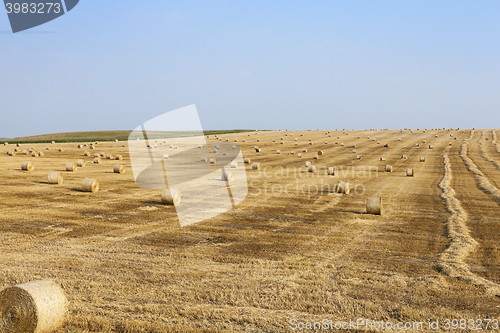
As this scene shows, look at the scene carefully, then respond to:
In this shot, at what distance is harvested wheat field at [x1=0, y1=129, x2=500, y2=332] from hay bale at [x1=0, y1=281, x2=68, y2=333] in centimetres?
40

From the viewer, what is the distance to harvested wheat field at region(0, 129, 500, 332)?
8117mm

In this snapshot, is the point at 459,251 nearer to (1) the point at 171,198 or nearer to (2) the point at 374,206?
(2) the point at 374,206

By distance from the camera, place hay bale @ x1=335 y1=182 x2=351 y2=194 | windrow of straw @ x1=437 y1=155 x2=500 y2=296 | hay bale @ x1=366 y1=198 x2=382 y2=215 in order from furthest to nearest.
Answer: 1. hay bale @ x1=335 y1=182 x2=351 y2=194
2. hay bale @ x1=366 y1=198 x2=382 y2=215
3. windrow of straw @ x1=437 y1=155 x2=500 y2=296

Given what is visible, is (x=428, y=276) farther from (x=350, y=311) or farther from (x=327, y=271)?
(x=350, y=311)

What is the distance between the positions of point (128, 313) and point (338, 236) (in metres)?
8.64

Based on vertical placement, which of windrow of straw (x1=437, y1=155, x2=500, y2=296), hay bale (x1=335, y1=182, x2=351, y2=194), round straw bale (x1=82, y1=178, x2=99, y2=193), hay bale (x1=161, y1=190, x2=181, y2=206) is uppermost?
round straw bale (x1=82, y1=178, x2=99, y2=193)

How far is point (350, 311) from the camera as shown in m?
8.25

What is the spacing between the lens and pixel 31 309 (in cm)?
696

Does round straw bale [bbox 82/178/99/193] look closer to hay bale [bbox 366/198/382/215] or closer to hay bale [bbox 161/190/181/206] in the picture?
hay bale [bbox 161/190/181/206]

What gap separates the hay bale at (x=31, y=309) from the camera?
274 inches

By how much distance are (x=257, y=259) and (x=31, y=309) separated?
6248 mm

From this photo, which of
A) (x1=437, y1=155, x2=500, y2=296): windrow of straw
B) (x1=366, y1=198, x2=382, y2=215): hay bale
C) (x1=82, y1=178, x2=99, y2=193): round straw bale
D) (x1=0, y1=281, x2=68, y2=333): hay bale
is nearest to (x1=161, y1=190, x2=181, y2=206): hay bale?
(x1=82, y1=178, x2=99, y2=193): round straw bale

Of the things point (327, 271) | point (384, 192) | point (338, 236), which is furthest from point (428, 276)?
point (384, 192)

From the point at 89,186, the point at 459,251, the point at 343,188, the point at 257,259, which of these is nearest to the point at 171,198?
the point at 89,186
